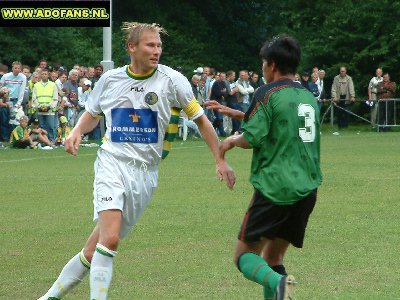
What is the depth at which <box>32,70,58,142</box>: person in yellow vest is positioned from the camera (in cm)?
2875

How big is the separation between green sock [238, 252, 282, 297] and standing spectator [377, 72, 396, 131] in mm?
30553

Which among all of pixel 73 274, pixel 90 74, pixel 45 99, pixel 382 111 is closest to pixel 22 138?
pixel 45 99

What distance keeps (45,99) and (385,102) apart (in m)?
12.8

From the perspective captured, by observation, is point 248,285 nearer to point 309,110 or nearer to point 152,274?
point 152,274

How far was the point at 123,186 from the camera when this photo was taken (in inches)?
308

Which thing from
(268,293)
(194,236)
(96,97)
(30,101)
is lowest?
(194,236)

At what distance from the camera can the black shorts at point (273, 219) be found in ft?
24.0

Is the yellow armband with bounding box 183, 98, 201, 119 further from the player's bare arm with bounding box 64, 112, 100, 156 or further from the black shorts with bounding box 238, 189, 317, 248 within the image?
the black shorts with bounding box 238, 189, 317, 248

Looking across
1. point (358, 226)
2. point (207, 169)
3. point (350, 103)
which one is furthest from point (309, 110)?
point (350, 103)

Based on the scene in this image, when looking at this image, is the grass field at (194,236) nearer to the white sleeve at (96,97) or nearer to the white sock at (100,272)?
the white sock at (100,272)

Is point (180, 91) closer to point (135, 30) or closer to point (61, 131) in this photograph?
point (135, 30)

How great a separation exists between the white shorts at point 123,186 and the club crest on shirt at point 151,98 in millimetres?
399

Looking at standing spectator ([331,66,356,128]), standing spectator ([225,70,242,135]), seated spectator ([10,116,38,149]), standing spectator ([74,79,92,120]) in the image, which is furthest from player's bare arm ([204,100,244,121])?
standing spectator ([331,66,356,128])

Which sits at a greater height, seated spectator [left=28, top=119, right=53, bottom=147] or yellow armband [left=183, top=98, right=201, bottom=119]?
yellow armband [left=183, top=98, right=201, bottom=119]
